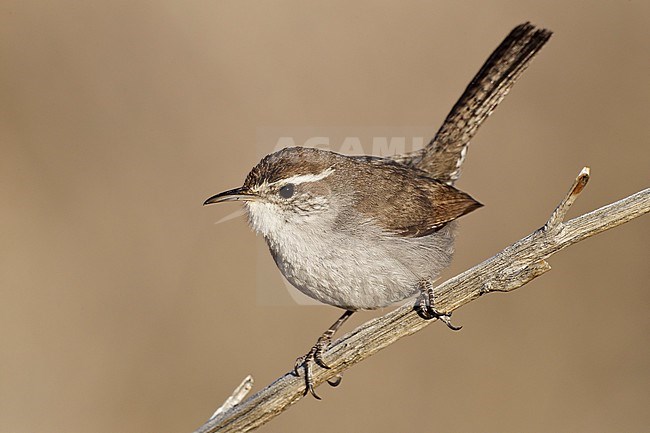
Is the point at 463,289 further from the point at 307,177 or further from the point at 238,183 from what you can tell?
the point at 238,183

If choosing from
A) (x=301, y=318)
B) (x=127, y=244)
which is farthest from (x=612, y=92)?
(x=127, y=244)

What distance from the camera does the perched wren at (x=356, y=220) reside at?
3197 mm

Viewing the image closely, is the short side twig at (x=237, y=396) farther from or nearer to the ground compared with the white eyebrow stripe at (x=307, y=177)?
nearer to the ground

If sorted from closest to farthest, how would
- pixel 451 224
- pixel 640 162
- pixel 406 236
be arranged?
pixel 406 236 < pixel 451 224 < pixel 640 162

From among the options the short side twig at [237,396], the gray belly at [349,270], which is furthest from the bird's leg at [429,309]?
the short side twig at [237,396]

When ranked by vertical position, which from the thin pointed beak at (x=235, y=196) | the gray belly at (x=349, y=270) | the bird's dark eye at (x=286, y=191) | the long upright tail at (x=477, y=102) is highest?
the long upright tail at (x=477, y=102)

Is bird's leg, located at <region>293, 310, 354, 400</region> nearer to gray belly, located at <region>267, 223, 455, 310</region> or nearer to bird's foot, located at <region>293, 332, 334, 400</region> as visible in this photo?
bird's foot, located at <region>293, 332, 334, 400</region>

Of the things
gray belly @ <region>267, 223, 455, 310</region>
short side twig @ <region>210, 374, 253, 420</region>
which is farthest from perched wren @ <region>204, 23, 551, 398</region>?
short side twig @ <region>210, 374, 253, 420</region>

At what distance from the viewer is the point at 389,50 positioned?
7324mm

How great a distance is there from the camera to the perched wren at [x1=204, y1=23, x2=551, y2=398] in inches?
126

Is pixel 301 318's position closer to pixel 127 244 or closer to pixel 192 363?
pixel 192 363

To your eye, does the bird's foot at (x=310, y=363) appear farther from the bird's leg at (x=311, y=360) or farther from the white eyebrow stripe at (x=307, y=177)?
the white eyebrow stripe at (x=307, y=177)

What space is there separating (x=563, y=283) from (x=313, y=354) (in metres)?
4.03

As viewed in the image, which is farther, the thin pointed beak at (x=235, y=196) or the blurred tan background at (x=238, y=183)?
the blurred tan background at (x=238, y=183)
